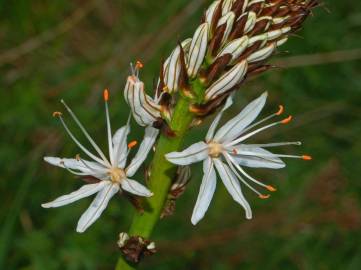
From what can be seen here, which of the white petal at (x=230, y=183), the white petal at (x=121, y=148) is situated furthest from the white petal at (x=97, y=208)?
the white petal at (x=230, y=183)

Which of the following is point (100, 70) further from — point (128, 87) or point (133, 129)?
point (128, 87)

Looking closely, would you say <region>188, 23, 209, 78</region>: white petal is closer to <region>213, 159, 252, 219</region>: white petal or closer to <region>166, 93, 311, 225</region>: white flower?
<region>166, 93, 311, 225</region>: white flower

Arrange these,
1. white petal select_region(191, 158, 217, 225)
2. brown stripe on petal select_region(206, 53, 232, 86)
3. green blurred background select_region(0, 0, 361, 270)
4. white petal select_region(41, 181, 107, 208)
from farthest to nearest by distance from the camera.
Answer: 1. green blurred background select_region(0, 0, 361, 270)
2. white petal select_region(41, 181, 107, 208)
3. white petal select_region(191, 158, 217, 225)
4. brown stripe on petal select_region(206, 53, 232, 86)

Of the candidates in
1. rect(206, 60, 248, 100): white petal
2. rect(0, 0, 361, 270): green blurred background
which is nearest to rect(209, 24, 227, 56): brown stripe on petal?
rect(206, 60, 248, 100): white petal

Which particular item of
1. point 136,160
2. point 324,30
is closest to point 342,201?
point 324,30

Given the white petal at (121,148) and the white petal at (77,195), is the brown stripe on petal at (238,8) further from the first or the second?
the white petal at (77,195)

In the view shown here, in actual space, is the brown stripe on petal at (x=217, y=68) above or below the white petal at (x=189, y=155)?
above

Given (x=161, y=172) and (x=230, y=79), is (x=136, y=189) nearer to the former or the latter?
(x=161, y=172)
